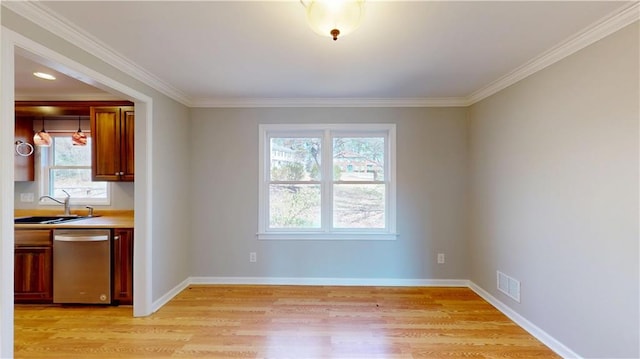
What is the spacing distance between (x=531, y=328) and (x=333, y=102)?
304 cm

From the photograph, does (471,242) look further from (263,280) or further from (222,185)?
(222,185)

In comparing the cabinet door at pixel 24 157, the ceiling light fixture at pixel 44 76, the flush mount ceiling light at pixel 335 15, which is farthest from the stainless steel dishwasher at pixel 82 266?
the flush mount ceiling light at pixel 335 15

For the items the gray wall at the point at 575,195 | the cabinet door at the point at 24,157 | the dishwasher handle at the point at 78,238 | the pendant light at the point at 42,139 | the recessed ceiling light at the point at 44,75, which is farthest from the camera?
the cabinet door at the point at 24,157

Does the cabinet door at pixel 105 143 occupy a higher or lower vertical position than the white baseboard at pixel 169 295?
higher

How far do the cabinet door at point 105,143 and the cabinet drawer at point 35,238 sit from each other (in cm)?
70

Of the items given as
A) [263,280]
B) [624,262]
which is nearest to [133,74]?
[263,280]

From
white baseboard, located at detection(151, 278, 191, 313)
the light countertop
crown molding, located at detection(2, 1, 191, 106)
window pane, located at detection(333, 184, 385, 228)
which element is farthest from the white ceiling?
white baseboard, located at detection(151, 278, 191, 313)

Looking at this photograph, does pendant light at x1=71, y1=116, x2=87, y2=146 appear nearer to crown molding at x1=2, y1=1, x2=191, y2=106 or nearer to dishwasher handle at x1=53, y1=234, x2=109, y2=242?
dishwasher handle at x1=53, y1=234, x2=109, y2=242

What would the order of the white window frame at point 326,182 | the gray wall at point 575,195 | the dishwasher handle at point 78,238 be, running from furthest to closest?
the white window frame at point 326,182 < the dishwasher handle at point 78,238 < the gray wall at point 575,195

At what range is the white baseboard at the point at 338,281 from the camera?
151 inches

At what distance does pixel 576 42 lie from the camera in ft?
7.09

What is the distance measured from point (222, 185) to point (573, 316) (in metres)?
3.65

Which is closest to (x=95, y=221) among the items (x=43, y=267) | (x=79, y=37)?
(x=43, y=267)

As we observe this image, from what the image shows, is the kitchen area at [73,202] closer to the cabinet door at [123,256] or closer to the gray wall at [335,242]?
the cabinet door at [123,256]
